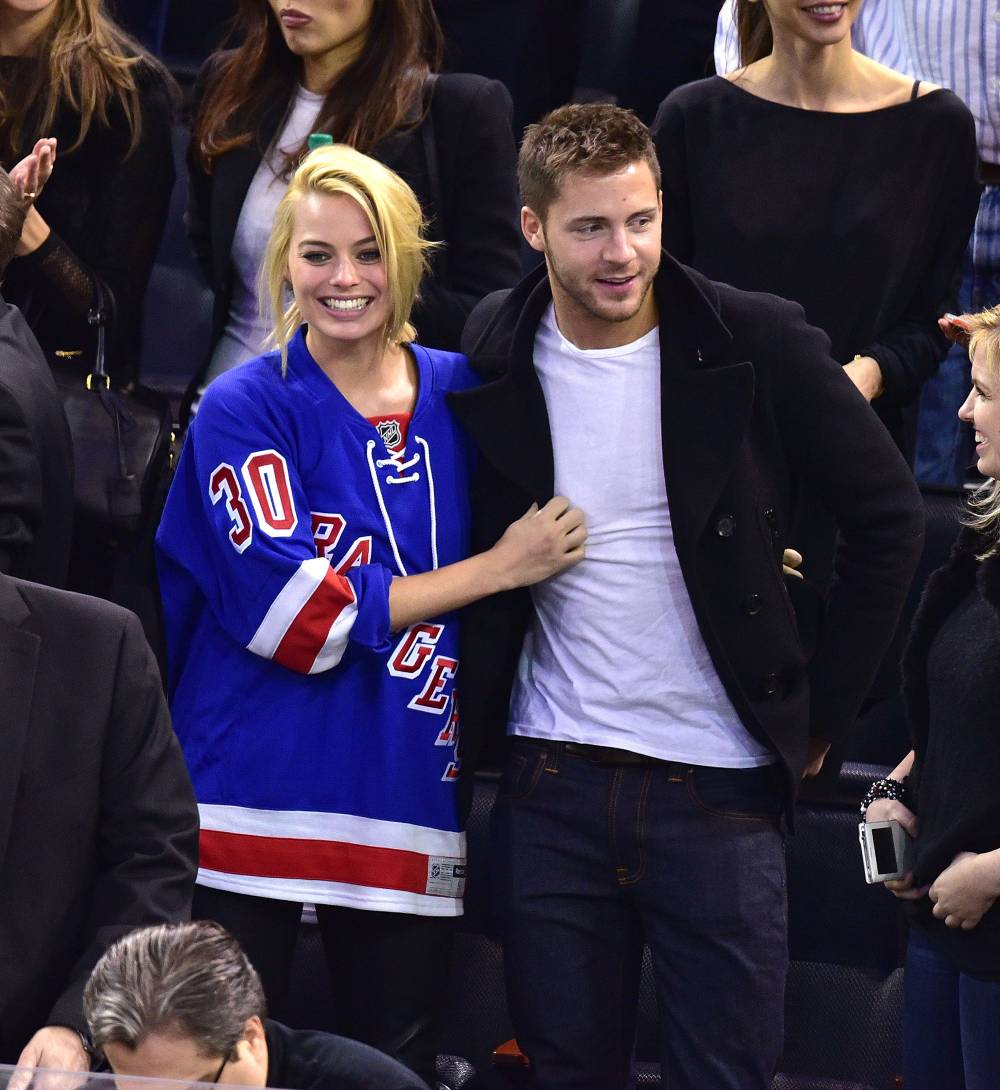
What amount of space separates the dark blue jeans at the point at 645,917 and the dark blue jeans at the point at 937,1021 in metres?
0.20

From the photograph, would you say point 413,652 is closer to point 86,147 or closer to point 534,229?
point 534,229

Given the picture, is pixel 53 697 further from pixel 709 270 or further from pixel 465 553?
pixel 709 270

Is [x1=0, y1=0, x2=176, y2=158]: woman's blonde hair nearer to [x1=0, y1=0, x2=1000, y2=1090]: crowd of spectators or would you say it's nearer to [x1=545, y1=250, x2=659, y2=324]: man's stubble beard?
[x1=0, y1=0, x2=1000, y2=1090]: crowd of spectators

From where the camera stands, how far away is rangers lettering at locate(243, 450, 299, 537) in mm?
2613

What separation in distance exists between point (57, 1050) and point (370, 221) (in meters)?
1.16

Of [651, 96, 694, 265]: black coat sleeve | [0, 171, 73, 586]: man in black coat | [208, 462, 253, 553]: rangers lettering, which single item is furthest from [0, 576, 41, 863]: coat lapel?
[651, 96, 694, 265]: black coat sleeve

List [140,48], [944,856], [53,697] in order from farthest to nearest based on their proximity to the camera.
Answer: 1. [140,48]
2. [944,856]
3. [53,697]

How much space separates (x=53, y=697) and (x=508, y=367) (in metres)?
0.77

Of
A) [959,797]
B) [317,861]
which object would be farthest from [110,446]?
[959,797]

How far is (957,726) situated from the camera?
8.48 ft

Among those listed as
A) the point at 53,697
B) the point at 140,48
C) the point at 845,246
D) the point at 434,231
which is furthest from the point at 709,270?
the point at 53,697

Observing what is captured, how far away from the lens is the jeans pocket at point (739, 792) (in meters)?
2.62

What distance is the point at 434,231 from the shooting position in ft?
10.5

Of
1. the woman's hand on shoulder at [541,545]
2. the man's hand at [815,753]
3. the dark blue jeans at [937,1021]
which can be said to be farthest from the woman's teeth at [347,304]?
the dark blue jeans at [937,1021]
